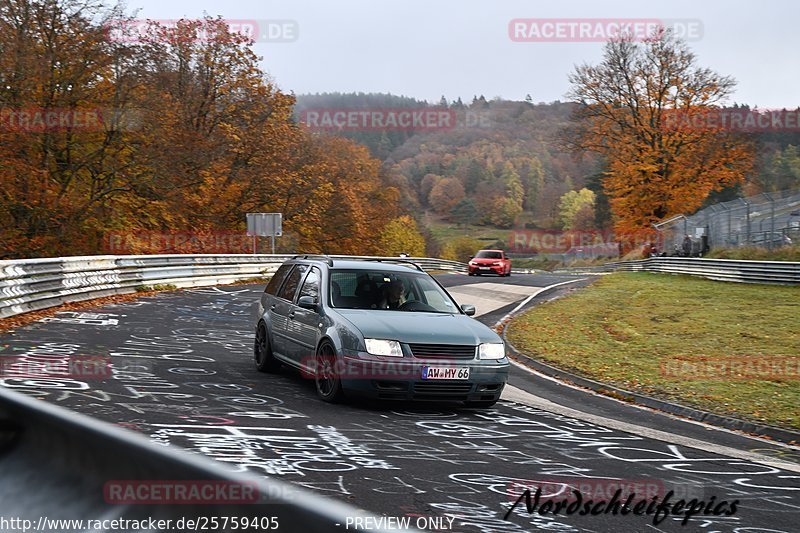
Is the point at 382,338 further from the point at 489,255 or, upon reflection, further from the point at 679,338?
the point at 489,255

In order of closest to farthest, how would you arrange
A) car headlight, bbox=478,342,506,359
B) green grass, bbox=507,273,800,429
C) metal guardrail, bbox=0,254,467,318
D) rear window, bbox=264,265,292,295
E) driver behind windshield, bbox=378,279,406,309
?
1. car headlight, bbox=478,342,506,359
2. driver behind windshield, bbox=378,279,406,309
3. green grass, bbox=507,273,800,429
4. rear window, bbox=264,265,292,295
5. metal guardrail, bbox=0,254,467,318

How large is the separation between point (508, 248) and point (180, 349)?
18197cm

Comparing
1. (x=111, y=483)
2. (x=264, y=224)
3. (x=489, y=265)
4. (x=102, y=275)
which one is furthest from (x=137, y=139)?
(x=111, y=483)

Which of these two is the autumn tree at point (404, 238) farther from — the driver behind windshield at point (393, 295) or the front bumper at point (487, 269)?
the driver behind windshield at point (393, 295)

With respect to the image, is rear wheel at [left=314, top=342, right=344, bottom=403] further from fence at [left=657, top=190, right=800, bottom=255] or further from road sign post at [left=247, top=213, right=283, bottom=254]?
road sign post at [left=247, top=213, right=283, bottom=254]

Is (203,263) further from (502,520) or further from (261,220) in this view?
(502,520)

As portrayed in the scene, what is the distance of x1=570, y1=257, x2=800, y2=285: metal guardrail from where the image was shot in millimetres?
31547

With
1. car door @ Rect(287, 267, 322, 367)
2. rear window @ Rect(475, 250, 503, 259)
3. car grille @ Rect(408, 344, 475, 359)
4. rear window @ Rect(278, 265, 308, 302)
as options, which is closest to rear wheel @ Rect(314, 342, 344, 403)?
car door @ Rect(287, 267, 322, 367)

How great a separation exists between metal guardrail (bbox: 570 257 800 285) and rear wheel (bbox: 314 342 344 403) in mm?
25767

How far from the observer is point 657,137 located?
55.2 metres

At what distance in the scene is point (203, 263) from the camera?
31.6 m

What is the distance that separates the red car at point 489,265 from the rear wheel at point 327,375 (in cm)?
3621

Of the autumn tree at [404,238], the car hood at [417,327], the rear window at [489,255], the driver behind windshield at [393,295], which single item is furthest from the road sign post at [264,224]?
the autumn tree at [404,238]

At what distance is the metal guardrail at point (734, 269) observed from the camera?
104 ft
